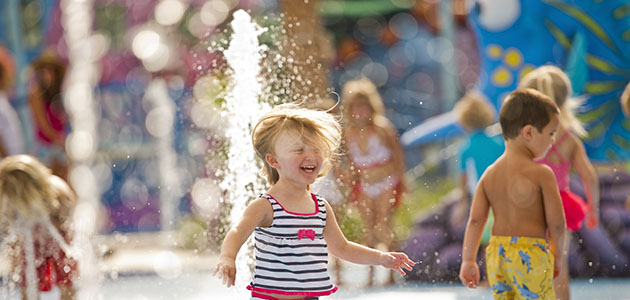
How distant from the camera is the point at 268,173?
12.2 ft

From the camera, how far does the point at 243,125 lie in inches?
223

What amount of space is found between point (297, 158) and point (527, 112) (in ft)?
4.01

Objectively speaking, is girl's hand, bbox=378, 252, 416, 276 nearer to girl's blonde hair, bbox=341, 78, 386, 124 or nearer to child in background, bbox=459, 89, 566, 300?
child in background, bbox=459, 89, 566, 300

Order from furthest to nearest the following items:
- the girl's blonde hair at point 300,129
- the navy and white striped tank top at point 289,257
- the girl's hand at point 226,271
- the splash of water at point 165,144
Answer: the splash of water at point 165,144 → the girl's blonde hair at point 300,129 → the navy and white striped tank top at point 289,257 → the girl's hand at point 226,271

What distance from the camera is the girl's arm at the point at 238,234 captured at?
3.19 metres

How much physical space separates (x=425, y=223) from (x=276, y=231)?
14.5ft

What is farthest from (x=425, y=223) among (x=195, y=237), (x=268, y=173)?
(x=195, y=237)

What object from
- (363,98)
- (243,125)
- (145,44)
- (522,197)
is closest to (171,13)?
(145,44)

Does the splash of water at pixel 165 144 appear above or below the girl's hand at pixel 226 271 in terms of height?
above

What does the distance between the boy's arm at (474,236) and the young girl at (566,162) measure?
36.5 inches

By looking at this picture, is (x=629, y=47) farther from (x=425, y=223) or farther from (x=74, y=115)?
(x=74, y=115)

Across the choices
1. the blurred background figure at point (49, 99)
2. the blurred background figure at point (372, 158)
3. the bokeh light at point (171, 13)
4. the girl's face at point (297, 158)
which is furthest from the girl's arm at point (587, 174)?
the bokeh light at point (171, 13)

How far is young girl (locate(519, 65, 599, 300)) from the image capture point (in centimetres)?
505

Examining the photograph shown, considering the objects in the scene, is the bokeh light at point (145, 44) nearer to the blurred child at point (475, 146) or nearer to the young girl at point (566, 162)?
the blurred child at point (475, 146)
